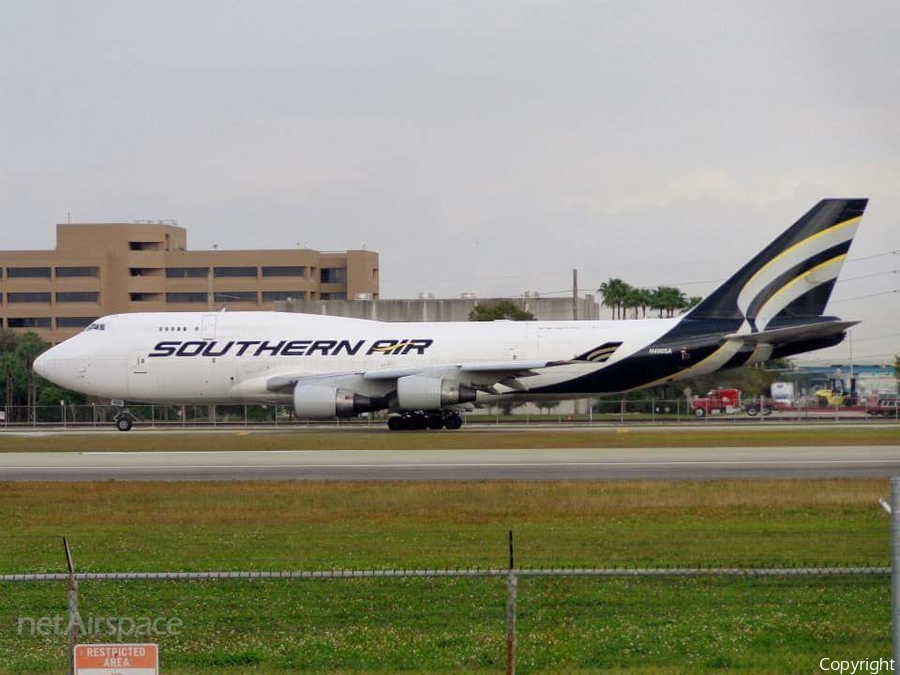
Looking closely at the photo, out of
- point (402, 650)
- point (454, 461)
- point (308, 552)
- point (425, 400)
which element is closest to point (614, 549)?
point (308, 552)

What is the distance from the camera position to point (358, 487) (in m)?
24.9

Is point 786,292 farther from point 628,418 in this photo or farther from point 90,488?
point 90,488

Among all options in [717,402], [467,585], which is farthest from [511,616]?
[717,402]

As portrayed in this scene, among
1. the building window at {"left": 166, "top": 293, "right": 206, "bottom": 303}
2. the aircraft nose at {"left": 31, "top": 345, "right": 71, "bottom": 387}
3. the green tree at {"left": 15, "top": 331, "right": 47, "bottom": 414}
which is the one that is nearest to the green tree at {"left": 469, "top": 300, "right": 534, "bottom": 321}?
the green tree at {"left": 15, "top": 331, "right": 47, "bottom": 414}

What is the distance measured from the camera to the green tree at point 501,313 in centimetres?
8556

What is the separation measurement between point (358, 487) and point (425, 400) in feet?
72.0

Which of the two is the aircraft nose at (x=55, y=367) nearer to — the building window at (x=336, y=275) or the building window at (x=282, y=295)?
the building window at (x=282, y=295)

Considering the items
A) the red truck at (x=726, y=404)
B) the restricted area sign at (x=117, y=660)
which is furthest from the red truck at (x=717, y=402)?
the restricted area sign at (x=117, y=660)

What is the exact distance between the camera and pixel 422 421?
1959 inches

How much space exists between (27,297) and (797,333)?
326 ft

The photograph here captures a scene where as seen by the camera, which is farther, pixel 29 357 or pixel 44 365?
pixel 29 357

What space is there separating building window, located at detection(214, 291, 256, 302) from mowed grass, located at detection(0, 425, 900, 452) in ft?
261

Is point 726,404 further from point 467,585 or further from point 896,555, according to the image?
point 896,555
